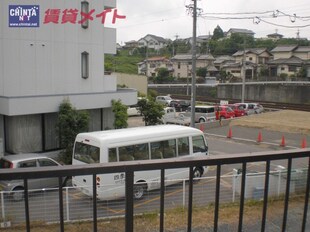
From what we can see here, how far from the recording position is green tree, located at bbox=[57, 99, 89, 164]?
45.5 ft

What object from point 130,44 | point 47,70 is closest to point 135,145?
point 47,70

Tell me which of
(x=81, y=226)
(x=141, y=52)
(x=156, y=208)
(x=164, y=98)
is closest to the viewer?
(x=81, y=226)

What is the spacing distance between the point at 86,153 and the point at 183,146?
3205 mm

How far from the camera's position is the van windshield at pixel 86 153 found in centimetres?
981

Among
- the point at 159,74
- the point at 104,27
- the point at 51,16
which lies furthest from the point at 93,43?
the point at 159,74

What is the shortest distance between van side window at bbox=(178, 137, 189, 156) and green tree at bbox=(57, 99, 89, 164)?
191 inches

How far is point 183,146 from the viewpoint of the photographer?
1146 centimetres

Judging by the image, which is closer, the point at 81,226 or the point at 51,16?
the point at 81,226

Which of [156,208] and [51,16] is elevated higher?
[51,16]

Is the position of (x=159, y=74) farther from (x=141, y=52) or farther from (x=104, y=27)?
(x=104, y=27)

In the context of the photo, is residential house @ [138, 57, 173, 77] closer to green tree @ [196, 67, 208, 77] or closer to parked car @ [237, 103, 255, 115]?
green tree @ [196, 67, 208, 77]

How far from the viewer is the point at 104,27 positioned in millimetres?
17266

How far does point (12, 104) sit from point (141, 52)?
75.8m

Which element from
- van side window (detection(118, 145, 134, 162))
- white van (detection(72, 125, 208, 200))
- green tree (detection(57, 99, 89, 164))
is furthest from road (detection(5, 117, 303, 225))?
green tree (detection(57, 99, 89, 164))
